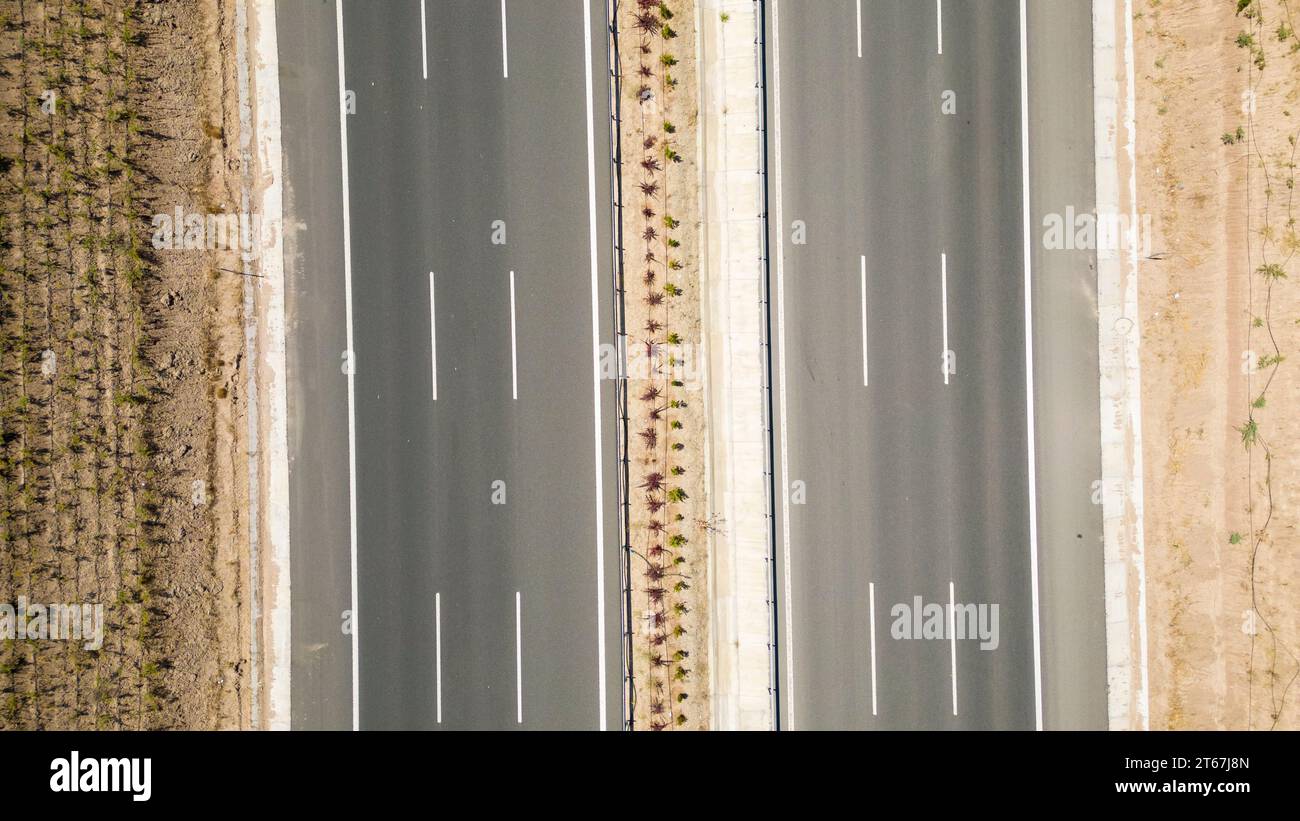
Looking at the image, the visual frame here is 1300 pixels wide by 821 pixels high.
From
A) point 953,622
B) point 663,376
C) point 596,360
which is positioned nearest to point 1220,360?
point 953,622

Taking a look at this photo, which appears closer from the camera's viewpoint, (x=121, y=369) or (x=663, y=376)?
(x=121, y=369)

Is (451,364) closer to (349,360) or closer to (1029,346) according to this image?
(349,360)

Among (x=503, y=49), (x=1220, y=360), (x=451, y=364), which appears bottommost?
(x=1220, y=360)

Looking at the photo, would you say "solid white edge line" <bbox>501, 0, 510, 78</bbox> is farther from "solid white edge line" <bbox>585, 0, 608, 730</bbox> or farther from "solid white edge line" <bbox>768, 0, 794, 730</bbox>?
"solid white edge line" <bbox>768, 0, 794, 730</bbox>

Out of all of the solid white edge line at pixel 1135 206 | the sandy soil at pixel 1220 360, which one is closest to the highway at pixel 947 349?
the solid white edge line at pixel 1135 206

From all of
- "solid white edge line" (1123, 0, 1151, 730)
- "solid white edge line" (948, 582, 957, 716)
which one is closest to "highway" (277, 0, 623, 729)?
"solid white edge line" (948, 582, 957, 716)
